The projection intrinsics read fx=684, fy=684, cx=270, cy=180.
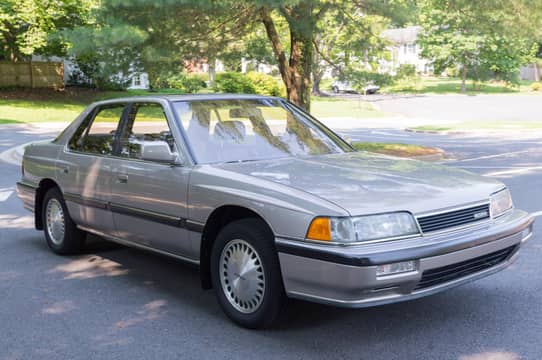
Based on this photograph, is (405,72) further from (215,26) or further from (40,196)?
(40,196)

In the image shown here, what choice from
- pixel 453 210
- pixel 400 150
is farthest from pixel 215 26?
pixel 453 210

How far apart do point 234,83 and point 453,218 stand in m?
34.9

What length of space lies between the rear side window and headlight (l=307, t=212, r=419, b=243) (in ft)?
8.75

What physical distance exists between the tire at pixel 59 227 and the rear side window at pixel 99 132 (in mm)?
601

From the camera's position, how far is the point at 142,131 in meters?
6.11

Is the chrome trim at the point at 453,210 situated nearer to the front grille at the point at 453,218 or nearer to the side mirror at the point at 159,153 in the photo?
the front grille at the point at 453,218

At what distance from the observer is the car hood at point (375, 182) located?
429 cm

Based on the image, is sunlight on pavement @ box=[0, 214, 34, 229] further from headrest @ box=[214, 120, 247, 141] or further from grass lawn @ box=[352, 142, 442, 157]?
grass lawn @ box=[352, 142, 442, 157]

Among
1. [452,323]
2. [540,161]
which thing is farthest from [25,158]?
[540,161]

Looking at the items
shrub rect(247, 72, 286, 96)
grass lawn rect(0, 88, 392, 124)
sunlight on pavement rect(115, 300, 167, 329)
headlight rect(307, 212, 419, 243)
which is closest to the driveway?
grass lawn rect(0, 88, 392, 124)

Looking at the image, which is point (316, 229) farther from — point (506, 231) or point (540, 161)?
point (540, 161)

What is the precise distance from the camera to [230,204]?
4730 millimetres

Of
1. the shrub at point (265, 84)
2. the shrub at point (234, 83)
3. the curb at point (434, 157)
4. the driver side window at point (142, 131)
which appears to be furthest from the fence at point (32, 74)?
the driver side window at point (142, 131)

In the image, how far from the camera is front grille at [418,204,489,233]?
4.29m
